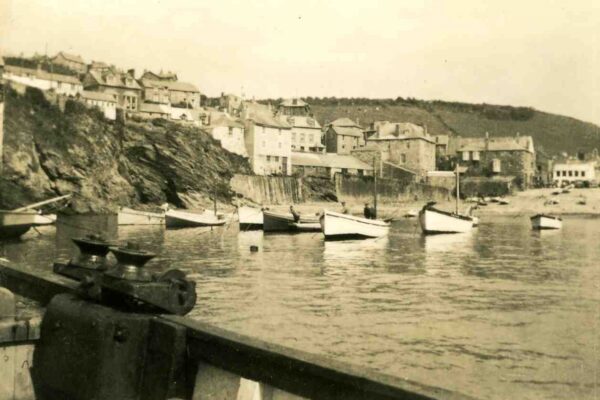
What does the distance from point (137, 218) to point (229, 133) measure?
36.6 metres

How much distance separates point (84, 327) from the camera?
14.3 feet

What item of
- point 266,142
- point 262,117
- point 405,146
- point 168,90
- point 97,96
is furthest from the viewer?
point 405,146

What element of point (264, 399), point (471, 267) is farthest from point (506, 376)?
point (471, 267)

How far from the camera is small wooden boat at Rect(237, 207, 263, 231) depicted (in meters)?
53.8

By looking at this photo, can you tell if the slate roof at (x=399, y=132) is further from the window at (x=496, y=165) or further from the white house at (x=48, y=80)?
the white house at (x=48, y=80)

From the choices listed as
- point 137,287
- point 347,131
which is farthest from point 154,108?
point 137,287

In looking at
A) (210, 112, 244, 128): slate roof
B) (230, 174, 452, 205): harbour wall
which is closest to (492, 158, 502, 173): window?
(230, 174, 452, 205): harbour wall

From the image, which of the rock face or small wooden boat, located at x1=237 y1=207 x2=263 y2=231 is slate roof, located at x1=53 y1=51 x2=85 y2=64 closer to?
the rock face

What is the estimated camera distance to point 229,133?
8950cm

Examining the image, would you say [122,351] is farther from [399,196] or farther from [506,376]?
[399,196]

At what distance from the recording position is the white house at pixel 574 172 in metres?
129

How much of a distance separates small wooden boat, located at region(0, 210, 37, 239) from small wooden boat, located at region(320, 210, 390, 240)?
1823 centimetres

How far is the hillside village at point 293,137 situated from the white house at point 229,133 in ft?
0.48

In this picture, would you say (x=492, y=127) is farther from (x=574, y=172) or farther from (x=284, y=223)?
(x=284, y=223)
